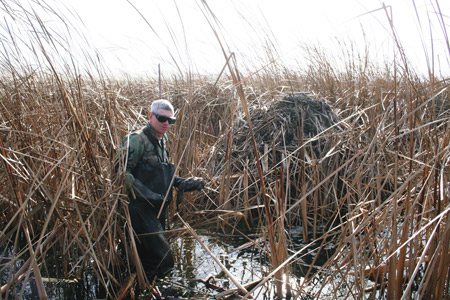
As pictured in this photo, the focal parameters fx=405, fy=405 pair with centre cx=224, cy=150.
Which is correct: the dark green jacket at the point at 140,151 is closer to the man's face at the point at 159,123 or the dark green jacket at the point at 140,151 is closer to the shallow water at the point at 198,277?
the man's face at the point at 159,123

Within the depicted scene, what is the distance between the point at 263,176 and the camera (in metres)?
3.58

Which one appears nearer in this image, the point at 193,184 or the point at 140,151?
the point at 140,151

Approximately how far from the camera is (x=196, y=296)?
2.53 metres

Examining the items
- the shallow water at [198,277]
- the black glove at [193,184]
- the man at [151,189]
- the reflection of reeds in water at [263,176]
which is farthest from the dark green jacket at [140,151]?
the shallow water at [198,277]

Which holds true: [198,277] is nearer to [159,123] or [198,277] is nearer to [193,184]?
[193,184]

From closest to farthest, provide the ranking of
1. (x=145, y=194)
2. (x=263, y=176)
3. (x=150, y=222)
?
(x=145, y=194), (x=150, y=222), (x=263, y=176)

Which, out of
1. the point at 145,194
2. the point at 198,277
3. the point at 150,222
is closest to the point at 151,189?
the point at 145,194

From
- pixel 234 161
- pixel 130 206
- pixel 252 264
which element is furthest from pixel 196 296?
pixel 234 161

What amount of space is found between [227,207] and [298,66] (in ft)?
9.96

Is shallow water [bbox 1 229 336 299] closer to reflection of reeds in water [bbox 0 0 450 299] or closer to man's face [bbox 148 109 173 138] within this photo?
reflection of reeds in water [bbox 0 0 450 299]

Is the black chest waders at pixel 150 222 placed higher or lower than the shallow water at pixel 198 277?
higher

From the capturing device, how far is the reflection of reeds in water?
173cm

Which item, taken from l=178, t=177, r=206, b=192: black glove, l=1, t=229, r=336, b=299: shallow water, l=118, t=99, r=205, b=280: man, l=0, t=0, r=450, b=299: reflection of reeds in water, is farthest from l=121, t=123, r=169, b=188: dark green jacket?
l=1, t=229, r=336, b=299: shallow water

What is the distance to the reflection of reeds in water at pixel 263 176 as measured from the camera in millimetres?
1733
